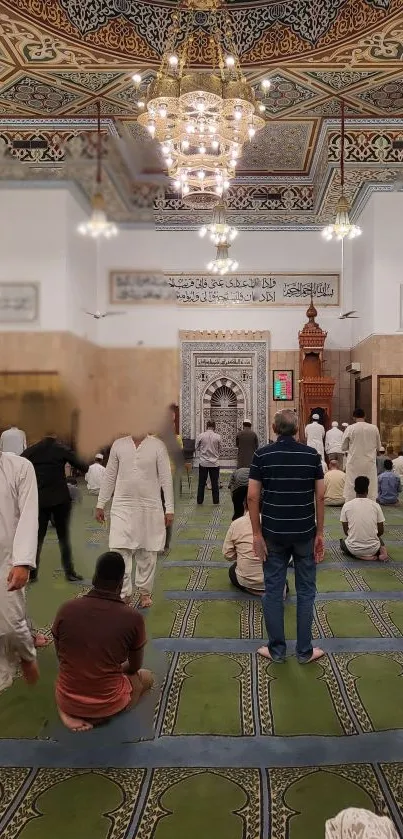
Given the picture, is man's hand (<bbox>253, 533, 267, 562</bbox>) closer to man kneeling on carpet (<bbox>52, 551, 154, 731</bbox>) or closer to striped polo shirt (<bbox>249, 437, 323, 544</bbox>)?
striped polo shirt (<bbox>249, 437, 323, 544</bbox>)

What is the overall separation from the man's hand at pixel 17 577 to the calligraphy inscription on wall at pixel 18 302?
1145mm

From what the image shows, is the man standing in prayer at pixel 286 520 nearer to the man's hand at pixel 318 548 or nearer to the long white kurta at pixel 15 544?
the man's hand at pixel 318 548

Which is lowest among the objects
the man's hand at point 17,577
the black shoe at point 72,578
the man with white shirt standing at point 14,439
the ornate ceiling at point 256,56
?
the black shoe at point 72,578

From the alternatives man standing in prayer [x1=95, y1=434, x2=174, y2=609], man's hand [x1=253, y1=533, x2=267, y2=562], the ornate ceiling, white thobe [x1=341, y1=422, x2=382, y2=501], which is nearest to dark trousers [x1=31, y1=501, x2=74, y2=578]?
man standing in prayer [x1=95, y1=434, x2=174, y2=609]

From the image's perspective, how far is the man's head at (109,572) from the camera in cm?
175

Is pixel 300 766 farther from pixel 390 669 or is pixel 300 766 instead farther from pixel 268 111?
pixel 268 111

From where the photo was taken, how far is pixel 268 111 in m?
7.26

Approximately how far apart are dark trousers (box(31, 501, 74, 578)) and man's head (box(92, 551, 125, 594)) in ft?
5.11

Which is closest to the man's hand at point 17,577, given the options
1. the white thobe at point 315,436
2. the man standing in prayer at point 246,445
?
the man standing in prayer at point 246,445

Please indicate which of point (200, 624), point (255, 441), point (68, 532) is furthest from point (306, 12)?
point (200, 624)

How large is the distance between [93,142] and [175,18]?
513 centimetres

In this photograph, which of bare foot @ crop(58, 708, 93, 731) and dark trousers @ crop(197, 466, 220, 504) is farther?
dark trousers @ crop(197, 466, 220, 504)

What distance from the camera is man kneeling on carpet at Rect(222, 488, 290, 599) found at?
10.4ft

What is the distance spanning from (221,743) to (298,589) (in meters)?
0.72
